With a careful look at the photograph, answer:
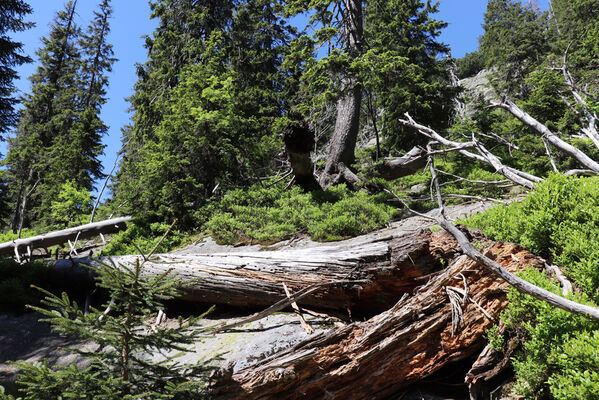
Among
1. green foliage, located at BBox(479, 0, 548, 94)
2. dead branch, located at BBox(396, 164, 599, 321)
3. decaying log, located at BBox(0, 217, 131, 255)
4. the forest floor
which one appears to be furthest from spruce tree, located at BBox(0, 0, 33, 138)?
green foliage, located at BBox(479, 0, 548, 94)

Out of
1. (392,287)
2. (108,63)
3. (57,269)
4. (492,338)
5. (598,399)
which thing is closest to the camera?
(598,399)

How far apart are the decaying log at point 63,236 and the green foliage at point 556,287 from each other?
9791mm

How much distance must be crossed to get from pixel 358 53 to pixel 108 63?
2161 cm

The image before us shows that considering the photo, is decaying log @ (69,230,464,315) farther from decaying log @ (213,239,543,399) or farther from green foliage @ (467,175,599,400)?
green foliage @ (467,175,599,400)

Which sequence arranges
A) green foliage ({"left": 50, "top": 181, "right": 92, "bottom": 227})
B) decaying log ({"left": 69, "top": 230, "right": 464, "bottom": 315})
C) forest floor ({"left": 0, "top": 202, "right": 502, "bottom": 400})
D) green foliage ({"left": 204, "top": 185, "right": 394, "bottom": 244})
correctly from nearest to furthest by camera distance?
forest floor ({"left": 0, "top": 202, "right": 502, "bottom": 400})
decaying log ({"left": 69, "top": 230, "right": 464, "bottom": 315})
green foliage ({"left": 204, "top": 185, "right": 394, "bottom": 244})
green foliage ({"left": 50, "top": 181, "right": 92, "bottom": 227})

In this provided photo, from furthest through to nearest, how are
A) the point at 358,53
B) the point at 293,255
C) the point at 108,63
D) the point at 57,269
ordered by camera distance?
the point at 108,63, the point at 358,53, the point at 57,269, the point at 293,255

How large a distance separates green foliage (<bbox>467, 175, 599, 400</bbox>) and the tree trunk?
6346mm

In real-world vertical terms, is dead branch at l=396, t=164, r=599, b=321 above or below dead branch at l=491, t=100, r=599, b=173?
below

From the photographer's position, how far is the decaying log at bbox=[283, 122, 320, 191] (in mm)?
7730

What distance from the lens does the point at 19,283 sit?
539 cm

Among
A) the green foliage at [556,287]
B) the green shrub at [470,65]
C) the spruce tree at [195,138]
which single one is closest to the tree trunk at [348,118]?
the spruce tree at [195,138]

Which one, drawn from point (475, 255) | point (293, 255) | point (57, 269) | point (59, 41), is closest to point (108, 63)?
point (59, 41)

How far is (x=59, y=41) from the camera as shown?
23375 mm

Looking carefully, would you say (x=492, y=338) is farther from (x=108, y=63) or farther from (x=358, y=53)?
(x=108, y=63)
